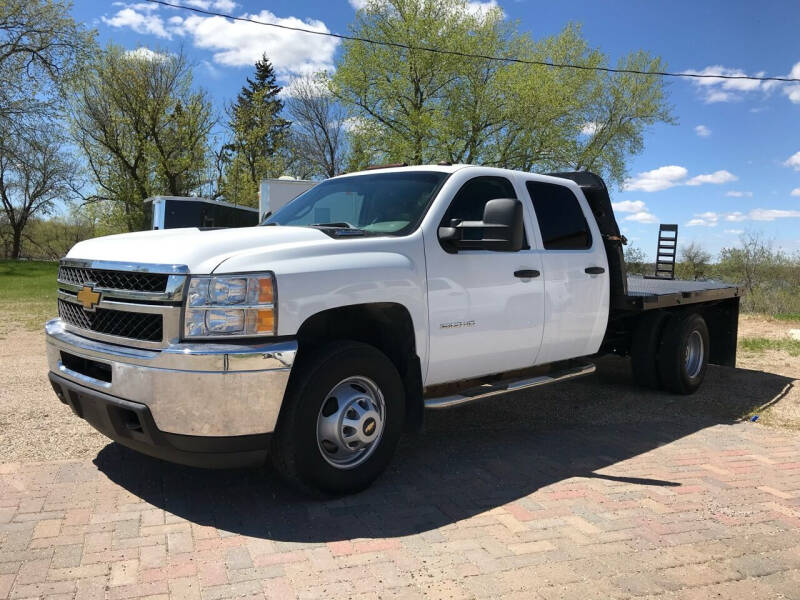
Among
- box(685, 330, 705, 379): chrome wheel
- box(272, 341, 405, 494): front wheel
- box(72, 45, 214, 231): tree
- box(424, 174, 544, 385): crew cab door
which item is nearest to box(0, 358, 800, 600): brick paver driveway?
box(272, 341, 405, 494): front wheel

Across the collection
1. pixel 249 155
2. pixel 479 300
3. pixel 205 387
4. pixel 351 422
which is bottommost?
pixel 351 422

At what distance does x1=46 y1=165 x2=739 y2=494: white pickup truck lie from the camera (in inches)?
123

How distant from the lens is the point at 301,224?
4.57 meters

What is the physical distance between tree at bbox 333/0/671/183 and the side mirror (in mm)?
23262

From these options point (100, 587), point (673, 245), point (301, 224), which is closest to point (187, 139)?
point (673, 245)

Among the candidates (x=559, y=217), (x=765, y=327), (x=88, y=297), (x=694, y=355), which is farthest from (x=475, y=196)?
(x=765, y=327)

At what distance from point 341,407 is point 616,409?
365 centimetres

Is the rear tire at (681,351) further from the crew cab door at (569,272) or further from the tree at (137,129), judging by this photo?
the tree at (137,129)

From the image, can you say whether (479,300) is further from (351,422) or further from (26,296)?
(26,296)

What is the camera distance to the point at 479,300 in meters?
4.21

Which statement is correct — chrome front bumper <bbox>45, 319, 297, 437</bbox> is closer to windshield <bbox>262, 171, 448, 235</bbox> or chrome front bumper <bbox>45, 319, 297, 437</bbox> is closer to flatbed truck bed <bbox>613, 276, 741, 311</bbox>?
windshield <bbox>262, 171, 448, 235</bbox>

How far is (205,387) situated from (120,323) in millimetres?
721

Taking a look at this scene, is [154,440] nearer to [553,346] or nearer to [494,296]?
[494,296]

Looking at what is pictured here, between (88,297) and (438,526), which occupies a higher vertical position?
(88,297)
